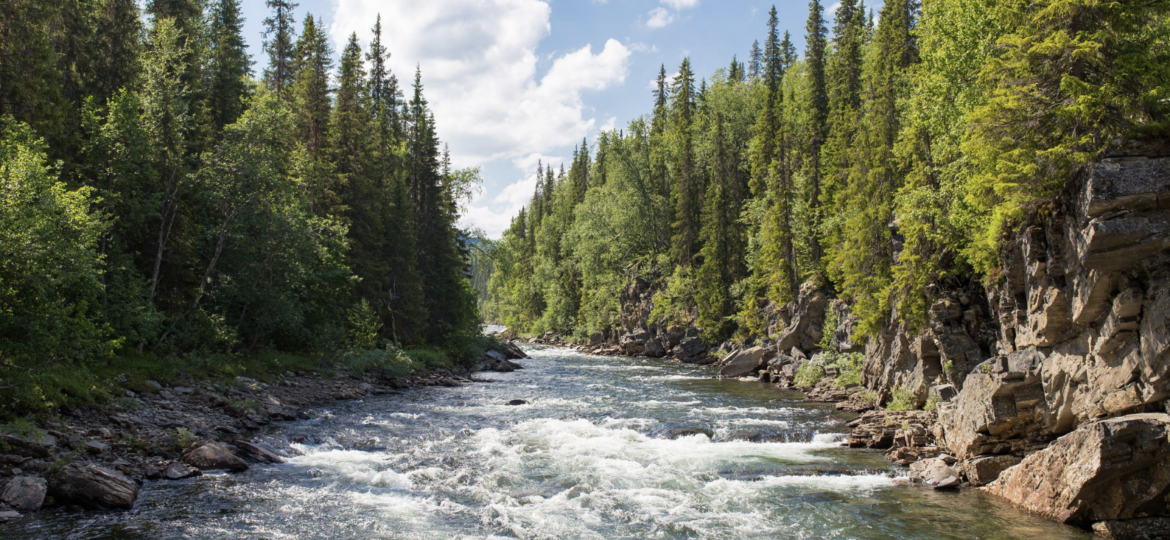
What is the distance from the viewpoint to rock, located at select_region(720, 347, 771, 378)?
36000 mm

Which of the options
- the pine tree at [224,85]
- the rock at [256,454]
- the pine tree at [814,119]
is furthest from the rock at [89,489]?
the pine tree at [814,119]

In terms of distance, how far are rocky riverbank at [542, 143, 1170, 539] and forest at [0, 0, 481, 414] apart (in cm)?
1894

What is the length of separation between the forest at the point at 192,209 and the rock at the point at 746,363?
17.1 m

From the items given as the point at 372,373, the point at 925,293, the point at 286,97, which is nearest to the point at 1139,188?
the point at 925,293

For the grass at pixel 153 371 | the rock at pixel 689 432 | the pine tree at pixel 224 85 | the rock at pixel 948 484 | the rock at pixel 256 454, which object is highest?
the pine tree at pixel 224 85

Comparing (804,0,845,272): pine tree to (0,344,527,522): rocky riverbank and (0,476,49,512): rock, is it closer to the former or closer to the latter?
(0,344,527,522): rocky riverbank

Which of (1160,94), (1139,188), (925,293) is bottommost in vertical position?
(925,293)

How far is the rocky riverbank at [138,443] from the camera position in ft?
35.1

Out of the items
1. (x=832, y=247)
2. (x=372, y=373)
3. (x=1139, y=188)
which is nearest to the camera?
(x=1139, y=188)

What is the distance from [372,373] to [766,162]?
31479 millimetres

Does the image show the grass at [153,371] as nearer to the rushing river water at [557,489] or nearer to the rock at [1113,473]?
the rushing river water at [557,489]

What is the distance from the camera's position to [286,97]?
39000 millimetres

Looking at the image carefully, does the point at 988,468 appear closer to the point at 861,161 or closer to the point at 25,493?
the point at 25,493

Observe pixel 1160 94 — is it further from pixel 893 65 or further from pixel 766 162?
pixel 766 162
